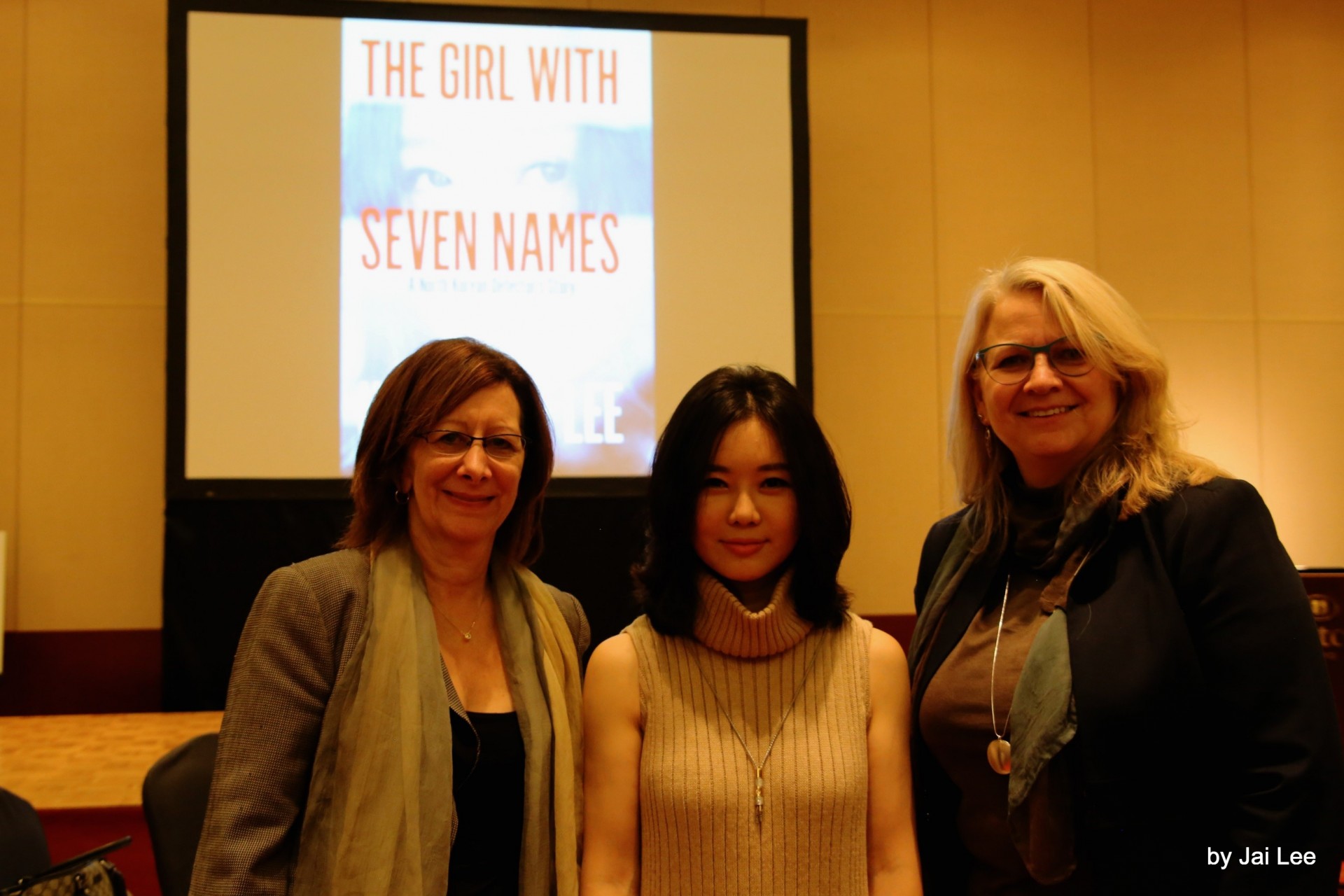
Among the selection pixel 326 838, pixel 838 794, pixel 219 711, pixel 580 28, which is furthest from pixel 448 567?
pixel 580 28

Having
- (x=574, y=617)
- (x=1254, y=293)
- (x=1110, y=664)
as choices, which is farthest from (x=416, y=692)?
(x=1254, y=293)

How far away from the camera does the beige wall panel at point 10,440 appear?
4.41m

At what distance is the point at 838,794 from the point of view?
147 centimetres

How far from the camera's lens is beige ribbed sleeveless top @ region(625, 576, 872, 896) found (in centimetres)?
146

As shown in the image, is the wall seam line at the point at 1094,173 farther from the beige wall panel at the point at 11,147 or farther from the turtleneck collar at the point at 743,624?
the beige wall panel at the point at 11,147

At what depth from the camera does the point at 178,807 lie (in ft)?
6.70

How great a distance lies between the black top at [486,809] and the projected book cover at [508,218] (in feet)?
8.62

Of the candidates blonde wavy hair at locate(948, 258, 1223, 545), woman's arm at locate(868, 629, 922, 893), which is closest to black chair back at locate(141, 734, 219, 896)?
woman's arm at locate(868, 629, 922, 893)

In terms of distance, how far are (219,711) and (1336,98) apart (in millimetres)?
6115

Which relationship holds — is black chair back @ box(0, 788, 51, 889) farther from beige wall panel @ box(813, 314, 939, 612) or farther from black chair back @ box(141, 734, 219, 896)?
beige wall panel @ box(813, 314, 939, 612)

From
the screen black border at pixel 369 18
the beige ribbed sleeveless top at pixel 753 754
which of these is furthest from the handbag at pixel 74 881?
the screen black border at pixel 369 18

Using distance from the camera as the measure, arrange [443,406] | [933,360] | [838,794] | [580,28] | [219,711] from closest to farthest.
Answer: [838,794]
[443,406]
[219,711]
[580,28]
[933,360]

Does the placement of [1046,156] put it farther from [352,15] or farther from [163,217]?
[163,217]

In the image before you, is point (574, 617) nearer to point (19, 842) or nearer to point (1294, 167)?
point (19, 842)
